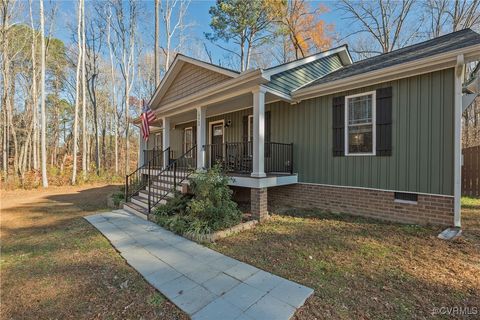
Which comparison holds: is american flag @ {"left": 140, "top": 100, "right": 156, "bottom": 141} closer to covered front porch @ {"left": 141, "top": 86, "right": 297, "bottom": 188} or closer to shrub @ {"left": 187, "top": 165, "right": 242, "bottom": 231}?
covered front porch @ {"left": 141, "top": 86, "right": 297, "bottom": 188}

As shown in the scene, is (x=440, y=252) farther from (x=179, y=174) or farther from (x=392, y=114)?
(x=179, y=174)

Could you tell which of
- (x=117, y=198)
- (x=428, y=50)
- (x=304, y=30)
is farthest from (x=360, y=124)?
(x=304, y=30)

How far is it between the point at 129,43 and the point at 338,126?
68.8ft

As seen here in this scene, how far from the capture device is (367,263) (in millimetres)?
3605

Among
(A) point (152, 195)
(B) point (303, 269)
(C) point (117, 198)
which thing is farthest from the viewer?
(C) point (117, 198)

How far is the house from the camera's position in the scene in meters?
4.88

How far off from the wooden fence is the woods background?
8160 mm

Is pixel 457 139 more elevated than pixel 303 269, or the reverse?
pixel 457 139

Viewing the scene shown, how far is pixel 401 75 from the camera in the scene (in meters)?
5.32

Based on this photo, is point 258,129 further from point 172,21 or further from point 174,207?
point 172,21

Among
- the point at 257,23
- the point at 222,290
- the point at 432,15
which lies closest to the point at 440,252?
the point at 222,290

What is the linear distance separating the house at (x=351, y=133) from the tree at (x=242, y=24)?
894 centimetres

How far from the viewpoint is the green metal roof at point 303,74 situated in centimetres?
681

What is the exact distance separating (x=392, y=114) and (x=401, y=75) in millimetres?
848
